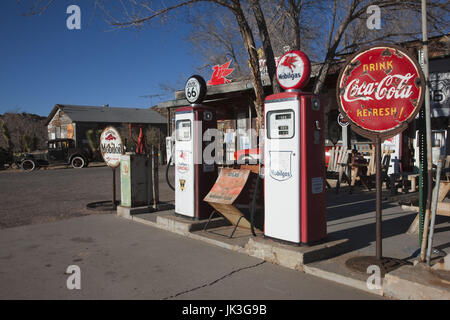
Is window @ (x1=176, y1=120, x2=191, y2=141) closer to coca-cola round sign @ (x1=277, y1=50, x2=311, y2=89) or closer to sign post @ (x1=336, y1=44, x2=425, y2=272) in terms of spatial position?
coca-cola round sign @ (x1=277, y1=50, x2=311, y2=89)

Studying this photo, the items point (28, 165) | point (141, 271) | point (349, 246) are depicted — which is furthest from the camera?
point (28, 165)

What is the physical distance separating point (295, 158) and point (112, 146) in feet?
17.8

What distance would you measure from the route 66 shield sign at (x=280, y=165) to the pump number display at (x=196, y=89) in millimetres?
2122

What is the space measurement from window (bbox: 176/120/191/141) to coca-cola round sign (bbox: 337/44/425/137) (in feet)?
9.19

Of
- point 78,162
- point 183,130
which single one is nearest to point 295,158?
point 183,130

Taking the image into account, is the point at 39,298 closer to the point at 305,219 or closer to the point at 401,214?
the point at 305,219

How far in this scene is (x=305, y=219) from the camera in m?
4.48

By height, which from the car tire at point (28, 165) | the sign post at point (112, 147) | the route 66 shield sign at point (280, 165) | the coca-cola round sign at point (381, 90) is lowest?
the car tire at point (28, 165)

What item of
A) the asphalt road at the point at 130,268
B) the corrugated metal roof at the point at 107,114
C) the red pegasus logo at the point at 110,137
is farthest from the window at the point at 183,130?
the corrugated metal roof at the point at 107,114

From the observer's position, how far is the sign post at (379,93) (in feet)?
12.8

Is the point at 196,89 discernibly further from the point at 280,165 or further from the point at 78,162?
the point at 78,162

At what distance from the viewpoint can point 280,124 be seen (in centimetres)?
466

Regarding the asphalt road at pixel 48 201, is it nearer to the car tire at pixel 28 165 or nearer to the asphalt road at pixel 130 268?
the asphalt road at pixel 130 268
